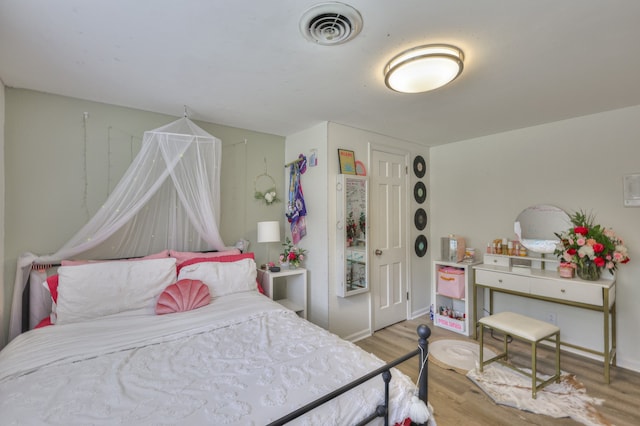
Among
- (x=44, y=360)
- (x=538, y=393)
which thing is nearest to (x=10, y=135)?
(x=44, y=360)

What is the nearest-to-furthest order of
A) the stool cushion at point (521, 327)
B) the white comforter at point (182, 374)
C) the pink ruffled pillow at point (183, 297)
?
1. the white comforter at point (182, 374)
2. the pink ruffled pillow at point (183, 297)
3. the stool cushion at point (521, 327)

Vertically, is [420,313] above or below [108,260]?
below

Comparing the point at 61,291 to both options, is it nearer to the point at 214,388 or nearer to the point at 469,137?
the point at 214,388

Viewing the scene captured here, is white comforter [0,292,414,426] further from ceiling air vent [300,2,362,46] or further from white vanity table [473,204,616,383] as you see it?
white vanity table [473,204,616,383]

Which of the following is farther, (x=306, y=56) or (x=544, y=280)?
(x=544, y=280)

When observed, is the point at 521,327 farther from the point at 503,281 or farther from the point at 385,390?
the point at 385,390

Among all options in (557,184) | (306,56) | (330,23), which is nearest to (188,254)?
(306,56)

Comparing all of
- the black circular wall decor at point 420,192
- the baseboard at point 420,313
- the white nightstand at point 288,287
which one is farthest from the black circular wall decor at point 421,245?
the white nightstand at point 288,287

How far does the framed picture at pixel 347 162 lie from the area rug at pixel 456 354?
86.7 inches

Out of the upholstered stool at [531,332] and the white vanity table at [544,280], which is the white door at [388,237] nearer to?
the white vanity table at [544,280]

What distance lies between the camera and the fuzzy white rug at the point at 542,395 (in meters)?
2.13

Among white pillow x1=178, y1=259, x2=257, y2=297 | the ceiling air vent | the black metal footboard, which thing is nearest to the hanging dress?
white pillow x1=178, y1=259, x2=257, y2=297

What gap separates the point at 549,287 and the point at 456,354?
117 cm

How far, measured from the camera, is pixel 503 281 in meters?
3.24
